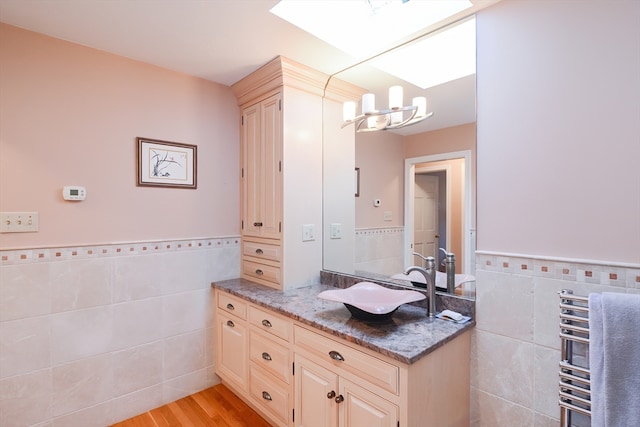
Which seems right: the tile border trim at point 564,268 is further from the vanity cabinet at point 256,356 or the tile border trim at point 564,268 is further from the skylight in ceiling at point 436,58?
the vanity cabinet at point 256,356

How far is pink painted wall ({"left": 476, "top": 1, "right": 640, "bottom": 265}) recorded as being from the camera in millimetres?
1104

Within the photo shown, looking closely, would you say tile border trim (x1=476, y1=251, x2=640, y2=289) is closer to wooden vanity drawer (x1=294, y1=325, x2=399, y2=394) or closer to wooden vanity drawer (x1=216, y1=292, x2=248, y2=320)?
wooden vanity drawer (x1=294, y1=325, x2=399, y2=394)

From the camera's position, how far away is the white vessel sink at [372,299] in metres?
1.44

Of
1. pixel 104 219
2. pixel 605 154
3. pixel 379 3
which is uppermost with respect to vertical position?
pixel 379 3

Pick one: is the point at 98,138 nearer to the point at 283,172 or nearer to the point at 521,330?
the point at 283,172

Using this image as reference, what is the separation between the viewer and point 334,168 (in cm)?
233

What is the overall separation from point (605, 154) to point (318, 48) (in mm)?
1546

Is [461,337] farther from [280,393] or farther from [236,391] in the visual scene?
[236,391]

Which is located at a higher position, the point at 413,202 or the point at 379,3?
the point at 379,3

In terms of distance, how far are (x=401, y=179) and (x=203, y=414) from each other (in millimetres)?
2045

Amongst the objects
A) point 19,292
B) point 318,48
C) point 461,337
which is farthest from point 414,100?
point 19,292

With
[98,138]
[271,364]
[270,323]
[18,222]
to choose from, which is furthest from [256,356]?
[98,138]

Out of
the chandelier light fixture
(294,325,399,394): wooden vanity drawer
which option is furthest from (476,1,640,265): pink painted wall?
(294,325,399,394): wooden vanity drawer

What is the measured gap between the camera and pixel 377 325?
145 cm
